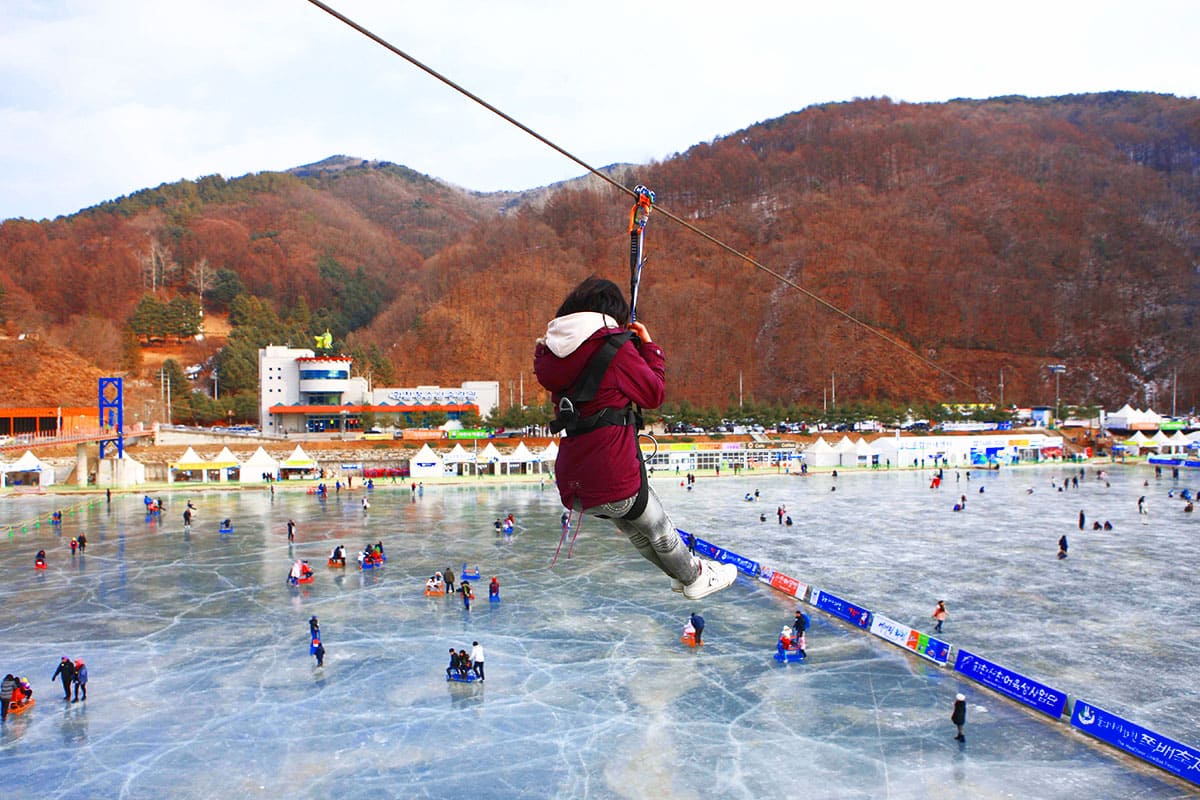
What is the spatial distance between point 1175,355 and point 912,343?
115 feet

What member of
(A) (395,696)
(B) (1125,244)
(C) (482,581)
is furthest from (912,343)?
(A) (395,696)

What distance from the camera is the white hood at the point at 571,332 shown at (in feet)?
11.6

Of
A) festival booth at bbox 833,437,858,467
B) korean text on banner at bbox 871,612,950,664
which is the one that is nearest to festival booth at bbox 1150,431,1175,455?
festival booth at bbox 833,437,858,467

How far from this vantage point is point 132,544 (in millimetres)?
27438

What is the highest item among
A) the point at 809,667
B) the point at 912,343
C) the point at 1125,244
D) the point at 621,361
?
the point at 1125,244

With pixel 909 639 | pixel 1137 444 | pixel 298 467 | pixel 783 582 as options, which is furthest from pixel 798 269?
pixel 909 639

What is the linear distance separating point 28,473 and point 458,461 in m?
26.5

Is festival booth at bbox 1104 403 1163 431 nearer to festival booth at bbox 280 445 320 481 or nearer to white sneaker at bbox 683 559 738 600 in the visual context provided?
festival booth at bbox 280 445 320 481

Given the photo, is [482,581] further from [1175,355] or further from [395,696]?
[1175,355]

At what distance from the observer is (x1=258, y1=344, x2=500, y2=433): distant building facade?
6794 centimetres

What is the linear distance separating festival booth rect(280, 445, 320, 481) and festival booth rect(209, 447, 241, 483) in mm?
2670

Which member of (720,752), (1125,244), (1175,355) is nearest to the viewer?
(720,752)

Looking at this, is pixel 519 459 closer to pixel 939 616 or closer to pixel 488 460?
pixel 488 460

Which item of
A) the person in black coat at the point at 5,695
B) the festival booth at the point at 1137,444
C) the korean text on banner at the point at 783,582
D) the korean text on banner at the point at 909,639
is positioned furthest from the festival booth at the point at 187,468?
the festival booth at the point at 1137,444
